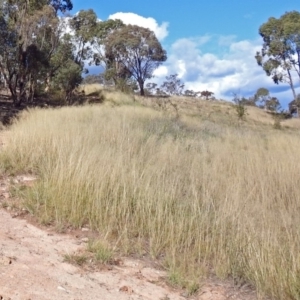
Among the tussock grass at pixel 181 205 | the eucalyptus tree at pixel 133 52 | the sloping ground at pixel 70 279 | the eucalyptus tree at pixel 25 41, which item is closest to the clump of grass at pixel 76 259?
the sloping ground at pixel 70 279

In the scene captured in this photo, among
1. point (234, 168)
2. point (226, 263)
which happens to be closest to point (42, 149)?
point (234, 168)

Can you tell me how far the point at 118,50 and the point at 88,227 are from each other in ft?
128

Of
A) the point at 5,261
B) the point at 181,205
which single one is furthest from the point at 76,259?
the point at 181,205

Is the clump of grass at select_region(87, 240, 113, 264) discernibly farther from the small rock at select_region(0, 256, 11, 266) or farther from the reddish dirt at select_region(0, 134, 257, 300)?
the small rock at select_region(0, 256, 11, 266)

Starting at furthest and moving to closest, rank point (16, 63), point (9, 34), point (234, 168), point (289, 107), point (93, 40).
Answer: point (289, 107) → point (93, 40) → point (16, 63) → point (9, 34) → point (234, 168)

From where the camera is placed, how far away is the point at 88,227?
4664 millimetres

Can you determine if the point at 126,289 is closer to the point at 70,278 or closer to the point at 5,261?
the point at 70,278

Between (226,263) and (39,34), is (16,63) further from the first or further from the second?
(226,263)

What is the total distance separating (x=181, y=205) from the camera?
15.6 ft

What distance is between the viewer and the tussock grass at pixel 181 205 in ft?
12.3

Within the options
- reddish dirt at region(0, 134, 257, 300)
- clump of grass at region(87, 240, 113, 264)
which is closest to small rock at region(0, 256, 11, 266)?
reddish dirt at region(0, 134, 257, 300)

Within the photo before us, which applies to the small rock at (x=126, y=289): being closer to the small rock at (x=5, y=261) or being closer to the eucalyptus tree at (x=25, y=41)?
the small rock at (x=5, y=261)

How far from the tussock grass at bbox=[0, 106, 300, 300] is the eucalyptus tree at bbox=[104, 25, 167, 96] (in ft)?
116

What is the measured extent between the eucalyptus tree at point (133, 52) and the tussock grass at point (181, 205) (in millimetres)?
35247
